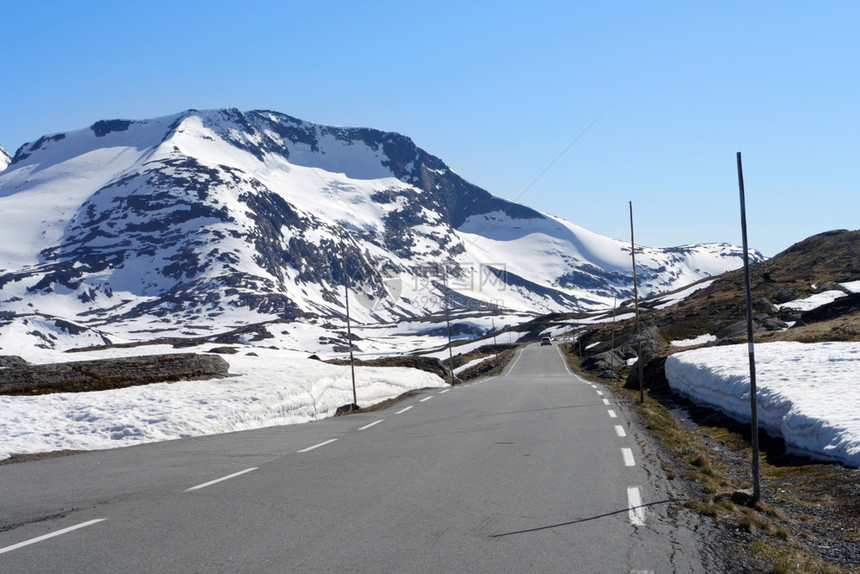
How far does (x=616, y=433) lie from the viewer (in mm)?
14516

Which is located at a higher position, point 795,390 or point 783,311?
point 783,311

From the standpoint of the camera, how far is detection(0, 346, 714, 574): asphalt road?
6.12 metres

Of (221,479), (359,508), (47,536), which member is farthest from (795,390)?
(47,536)

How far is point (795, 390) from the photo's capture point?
14.5 metres

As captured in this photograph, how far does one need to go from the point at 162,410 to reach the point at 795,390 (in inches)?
614

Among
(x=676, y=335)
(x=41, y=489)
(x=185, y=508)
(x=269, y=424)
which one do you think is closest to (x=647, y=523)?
(x=185, y=508)

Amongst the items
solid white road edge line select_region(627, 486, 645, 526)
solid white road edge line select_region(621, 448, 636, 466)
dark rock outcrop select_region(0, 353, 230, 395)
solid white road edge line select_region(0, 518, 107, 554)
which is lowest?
solid white road edge line select_region(621, 448, 636, 466)

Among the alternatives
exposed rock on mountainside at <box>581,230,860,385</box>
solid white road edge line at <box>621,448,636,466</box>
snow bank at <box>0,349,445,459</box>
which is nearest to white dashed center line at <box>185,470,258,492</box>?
solid white road edge line at <box>621,448,636,466</box>

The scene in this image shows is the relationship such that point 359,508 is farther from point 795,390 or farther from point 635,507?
point 795,390

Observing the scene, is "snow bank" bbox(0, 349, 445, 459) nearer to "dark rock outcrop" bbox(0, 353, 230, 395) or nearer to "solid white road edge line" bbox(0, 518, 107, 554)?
"dark rock outcrop" bbox(0, 353, 230, 395)

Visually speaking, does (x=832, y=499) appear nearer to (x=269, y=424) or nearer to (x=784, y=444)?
(x=784, y=444)

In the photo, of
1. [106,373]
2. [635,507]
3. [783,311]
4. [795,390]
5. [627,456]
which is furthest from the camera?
[783,311]

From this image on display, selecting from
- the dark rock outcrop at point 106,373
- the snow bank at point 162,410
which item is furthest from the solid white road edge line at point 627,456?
the dark rock outcrop at point 106,373

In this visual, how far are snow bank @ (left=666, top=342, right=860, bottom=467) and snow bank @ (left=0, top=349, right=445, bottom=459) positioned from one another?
1321 centimetres
